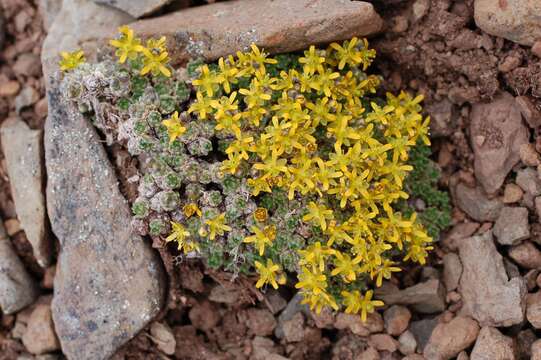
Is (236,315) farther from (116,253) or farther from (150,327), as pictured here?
(116,253)

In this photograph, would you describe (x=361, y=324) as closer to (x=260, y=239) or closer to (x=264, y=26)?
(x=260, y=239)

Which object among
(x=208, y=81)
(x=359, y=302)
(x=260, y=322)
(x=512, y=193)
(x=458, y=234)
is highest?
(x=208, y=81)

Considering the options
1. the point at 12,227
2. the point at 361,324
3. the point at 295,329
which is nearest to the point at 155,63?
the point at 12,227

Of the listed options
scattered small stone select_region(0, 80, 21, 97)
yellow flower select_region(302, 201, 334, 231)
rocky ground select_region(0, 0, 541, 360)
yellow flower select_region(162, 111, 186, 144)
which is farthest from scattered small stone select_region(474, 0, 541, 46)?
scattered small stone select_region(0, 80, 21, 97)

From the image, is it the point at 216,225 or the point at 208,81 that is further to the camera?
the point at 208,81

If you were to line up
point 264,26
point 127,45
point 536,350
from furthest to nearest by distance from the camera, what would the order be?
1. point 264,26
2. point 127,45
3. point 536,350

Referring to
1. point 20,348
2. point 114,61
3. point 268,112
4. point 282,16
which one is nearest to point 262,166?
point 268,112

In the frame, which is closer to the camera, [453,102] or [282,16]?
[282,16]
